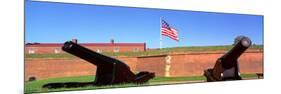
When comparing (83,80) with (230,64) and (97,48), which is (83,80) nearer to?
(97,48)

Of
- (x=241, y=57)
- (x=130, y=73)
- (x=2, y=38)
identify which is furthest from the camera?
(x=241, y=57)

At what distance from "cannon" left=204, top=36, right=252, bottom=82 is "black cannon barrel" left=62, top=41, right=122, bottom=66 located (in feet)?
3.21

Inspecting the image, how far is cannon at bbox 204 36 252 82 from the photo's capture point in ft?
10.7

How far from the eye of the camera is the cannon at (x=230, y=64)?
3271 millimetres

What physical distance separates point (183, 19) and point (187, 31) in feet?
0.37

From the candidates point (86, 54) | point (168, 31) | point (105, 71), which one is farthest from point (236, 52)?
point (86, 54)

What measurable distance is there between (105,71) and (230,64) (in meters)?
1.23

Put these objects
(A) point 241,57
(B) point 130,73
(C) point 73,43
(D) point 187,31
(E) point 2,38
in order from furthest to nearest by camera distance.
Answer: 1. (A) point 241,57
2. (D) point 187,31
3. (B) point 130,73
4. (C) point 73,43
5. (E) point 2,38

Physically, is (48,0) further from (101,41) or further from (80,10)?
(101,41)

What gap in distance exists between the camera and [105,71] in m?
2.85

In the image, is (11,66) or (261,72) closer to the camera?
(11,66)

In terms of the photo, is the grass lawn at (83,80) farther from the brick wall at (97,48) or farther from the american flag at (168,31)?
the american flag at (168,31)

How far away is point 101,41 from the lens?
111 inches
